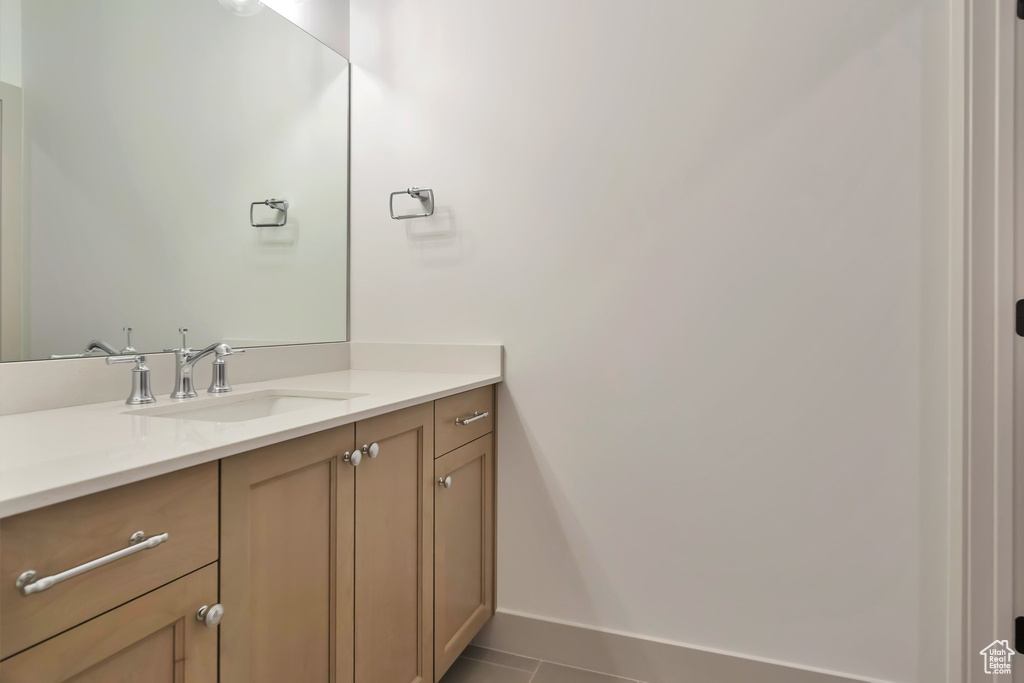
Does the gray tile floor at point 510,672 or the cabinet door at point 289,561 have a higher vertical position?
the cabinet door at point 289,561

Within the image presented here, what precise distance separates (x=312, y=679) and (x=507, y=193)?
1.45 meters

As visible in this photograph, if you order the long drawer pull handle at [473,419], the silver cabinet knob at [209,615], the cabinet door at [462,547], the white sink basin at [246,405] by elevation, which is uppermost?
the white sink basin at [246,405]

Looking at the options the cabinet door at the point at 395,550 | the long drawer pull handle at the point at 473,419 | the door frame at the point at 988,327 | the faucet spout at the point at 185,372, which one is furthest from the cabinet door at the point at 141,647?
the door frame at the point at 988,327

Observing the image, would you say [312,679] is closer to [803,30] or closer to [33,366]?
[33,366]

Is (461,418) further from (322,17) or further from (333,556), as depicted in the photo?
(322,17)

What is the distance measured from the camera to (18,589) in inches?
24.9

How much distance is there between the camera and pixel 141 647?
77 centimetres

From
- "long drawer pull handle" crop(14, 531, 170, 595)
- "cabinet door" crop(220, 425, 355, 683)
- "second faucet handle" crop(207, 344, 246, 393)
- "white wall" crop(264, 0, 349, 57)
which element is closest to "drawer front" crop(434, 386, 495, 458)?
"cabinet door" crop(220, 425, 355, 683)

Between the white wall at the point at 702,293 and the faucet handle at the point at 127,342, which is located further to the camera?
the white wall at the point at 702,293

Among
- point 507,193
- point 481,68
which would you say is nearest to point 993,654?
point 507,193

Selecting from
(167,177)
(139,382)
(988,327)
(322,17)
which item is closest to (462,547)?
(139,382)

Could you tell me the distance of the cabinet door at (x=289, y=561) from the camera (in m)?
0.91

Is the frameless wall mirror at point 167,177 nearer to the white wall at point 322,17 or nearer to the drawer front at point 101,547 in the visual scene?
the white wall at point 322,17

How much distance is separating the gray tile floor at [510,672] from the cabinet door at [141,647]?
107 centimetres
